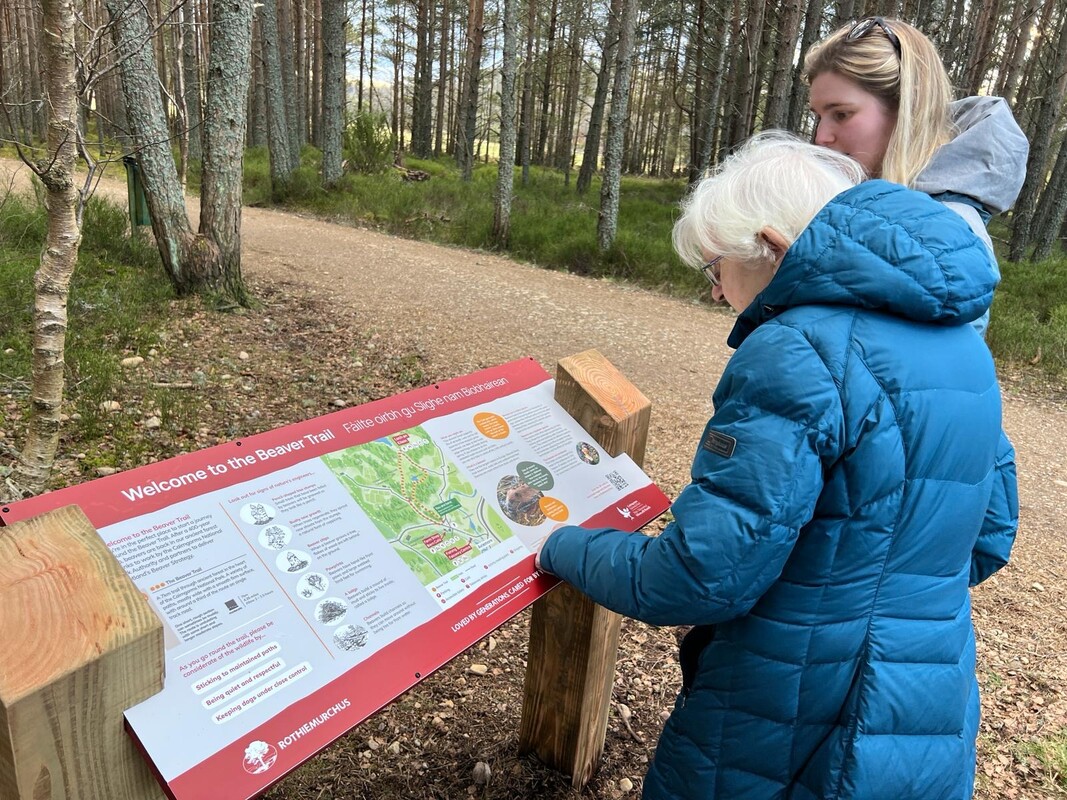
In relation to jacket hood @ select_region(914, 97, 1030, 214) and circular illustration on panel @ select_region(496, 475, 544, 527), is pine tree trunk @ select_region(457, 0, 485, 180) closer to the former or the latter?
jacket hood @ select_region(914, 97, 1030, 214)

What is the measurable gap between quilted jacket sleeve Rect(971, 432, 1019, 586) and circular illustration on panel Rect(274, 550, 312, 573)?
4.29 ft

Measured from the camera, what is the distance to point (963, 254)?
43.4 inches

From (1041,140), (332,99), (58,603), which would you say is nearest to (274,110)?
(332,99)

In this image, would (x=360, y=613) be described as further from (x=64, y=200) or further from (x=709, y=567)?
(x=64, y=200)

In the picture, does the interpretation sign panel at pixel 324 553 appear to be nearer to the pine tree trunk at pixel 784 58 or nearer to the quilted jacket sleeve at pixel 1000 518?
the quilted jacket sleeve at pixel 1000 518

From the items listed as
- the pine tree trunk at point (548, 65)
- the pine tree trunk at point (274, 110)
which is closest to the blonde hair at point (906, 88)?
the pine tree trunk at point (274, 110)

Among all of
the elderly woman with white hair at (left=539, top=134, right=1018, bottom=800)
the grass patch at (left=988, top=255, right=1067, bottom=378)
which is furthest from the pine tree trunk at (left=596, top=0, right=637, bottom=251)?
the elderly woman with white hair at (left=539, top=134, right=1018, bottom=800)

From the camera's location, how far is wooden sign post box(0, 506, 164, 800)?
0.89m

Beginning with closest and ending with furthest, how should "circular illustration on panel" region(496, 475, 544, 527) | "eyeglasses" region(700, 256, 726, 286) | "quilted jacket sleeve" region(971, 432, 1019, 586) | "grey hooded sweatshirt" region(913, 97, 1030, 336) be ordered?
"eyeglasses" region(700, 256, 726, 286)
"quilted jacket sleeve" region(971, 432, 1019, 586)
"circular illustration on panel" region(496, 475, 544, 527)
"grey hooded sweatshirt" region(913, 97, 1030, 336)

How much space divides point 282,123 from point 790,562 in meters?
12.8

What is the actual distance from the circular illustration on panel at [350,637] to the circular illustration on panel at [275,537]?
19cm

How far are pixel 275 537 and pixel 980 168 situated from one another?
1839mm

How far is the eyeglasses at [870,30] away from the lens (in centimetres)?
186

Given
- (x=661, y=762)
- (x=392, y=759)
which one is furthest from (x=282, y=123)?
(x=661, y=762)
